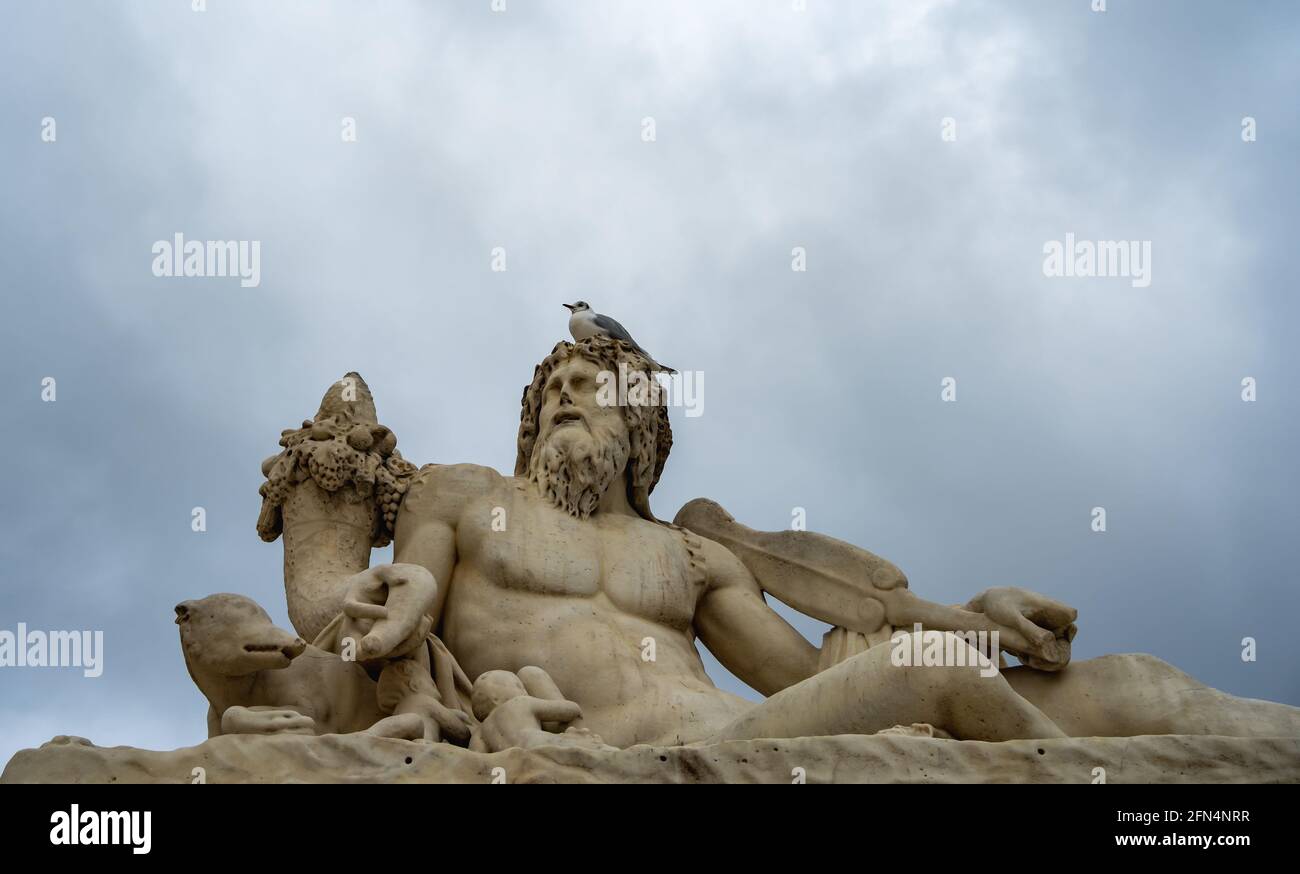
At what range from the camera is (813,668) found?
9703 mm

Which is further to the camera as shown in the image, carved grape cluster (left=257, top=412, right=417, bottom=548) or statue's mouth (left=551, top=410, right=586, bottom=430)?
statue's mouth (left=551, top=410, right=586, bottom=430)

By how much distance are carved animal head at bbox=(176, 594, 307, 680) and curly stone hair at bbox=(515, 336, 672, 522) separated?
236cm

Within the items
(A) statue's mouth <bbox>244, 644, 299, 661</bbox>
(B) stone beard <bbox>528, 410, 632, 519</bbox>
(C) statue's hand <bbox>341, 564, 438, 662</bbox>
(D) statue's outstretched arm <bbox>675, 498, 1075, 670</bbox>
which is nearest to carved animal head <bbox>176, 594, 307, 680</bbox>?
(A) statue's mouth <bbox>244, 644, 299, 661</bbox>

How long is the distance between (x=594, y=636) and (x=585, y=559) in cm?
51

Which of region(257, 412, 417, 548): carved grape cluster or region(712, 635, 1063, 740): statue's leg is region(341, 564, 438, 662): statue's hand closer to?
region(257, 412, 417, 548): carved grape cluster

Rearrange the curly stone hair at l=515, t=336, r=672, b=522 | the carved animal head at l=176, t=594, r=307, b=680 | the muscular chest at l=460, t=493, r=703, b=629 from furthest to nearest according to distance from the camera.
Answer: the curly stone hair at l=515, t=336, r=672, b=522 < the muscular chest at l=460, t=493, r=703, b=629 < the carved animal head at l=176, t=594, r=307, b=680

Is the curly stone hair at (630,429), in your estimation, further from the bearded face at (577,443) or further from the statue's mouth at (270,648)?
the statue's mouth at (270,648)

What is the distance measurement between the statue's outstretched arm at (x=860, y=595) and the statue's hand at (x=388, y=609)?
7.38 ft

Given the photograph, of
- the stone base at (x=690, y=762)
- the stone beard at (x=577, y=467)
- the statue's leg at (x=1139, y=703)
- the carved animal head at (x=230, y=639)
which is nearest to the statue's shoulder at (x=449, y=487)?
the stone beard at (x=577, y=467)

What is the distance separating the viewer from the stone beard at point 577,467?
9844mm

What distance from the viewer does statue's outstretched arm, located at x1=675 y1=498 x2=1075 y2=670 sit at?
9.12 meters

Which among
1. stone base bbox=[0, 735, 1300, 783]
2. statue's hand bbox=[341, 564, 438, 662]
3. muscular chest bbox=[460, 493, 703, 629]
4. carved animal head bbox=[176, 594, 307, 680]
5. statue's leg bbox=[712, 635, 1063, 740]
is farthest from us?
muscular chest bbox=[460, 493, 703, 629]

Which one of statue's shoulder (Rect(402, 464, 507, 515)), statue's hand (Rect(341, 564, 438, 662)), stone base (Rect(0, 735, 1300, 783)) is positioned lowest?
stone base (Rect(0, 735, 1300, 783))
